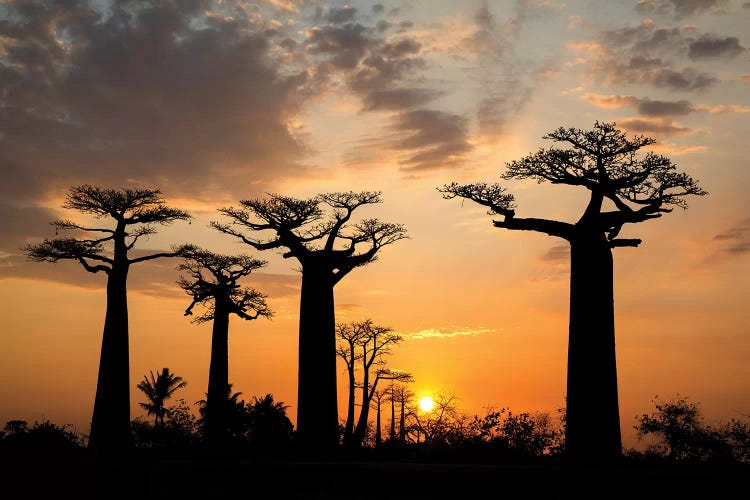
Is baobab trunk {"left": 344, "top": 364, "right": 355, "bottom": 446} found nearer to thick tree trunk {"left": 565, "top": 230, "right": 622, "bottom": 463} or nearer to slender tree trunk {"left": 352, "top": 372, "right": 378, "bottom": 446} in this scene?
slender tree trunk {"left": 352, "top": 372, "right": 378, "bottom": 446}

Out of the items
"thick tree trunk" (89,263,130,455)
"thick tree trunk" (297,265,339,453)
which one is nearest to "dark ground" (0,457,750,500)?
"thick tree trunk" (297,265,339,453)

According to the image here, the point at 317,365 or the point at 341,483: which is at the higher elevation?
the point at 317,365

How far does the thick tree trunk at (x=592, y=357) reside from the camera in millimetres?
17203

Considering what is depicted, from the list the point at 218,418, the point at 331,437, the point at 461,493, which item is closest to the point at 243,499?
the point at 461,493

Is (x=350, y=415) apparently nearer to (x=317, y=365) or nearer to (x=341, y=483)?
(x=317, y=365)

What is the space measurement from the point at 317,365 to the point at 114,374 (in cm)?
662

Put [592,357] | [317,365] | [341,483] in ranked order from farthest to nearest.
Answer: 1. [317,365]
2. [592,357]
3. [341,483]

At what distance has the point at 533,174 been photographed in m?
18.8

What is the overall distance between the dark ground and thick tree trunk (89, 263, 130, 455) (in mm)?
13240

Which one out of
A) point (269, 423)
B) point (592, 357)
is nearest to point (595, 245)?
point (592, 357)

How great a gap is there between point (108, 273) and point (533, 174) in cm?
1389

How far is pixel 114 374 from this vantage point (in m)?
25.4

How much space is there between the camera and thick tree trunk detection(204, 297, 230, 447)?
97.6ft

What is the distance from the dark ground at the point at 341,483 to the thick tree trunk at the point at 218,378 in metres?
17.4
